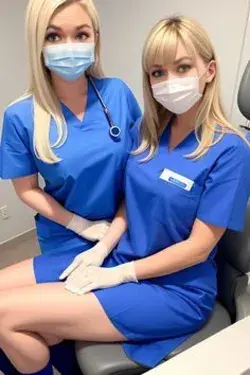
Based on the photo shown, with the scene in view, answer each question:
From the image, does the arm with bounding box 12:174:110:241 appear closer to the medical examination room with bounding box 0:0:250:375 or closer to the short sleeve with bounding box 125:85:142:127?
the medical examination room with bounding box 0:0:250:375

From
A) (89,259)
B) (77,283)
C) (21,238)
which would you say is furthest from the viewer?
(21,238)

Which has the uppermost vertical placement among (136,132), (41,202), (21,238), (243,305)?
(136,132)

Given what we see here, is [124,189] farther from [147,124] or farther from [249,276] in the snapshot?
[249,276]

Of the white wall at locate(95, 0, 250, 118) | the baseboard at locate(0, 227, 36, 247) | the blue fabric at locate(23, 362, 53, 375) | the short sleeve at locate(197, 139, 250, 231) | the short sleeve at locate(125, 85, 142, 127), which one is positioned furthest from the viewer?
the baseboard at locate(0, 227, 36, 247)

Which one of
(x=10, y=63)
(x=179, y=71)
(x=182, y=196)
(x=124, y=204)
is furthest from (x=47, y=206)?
(x=10, y=63)

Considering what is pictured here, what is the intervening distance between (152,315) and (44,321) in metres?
0.30

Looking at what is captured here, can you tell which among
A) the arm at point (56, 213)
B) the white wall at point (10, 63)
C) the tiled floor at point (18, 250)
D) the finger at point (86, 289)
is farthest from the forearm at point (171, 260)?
the white wall at point (10, 63)

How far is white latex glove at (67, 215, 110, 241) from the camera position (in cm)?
140

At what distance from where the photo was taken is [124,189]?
1.37m

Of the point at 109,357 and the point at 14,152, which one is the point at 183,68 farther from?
the point at 109,357

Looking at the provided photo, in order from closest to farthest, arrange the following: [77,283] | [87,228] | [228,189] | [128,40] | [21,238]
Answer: [228,189] → [77,283] → [87,228] → [128,40] → [21,238]

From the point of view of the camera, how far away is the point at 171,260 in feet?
3.87

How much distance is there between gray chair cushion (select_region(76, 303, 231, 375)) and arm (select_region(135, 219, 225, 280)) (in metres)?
0.21

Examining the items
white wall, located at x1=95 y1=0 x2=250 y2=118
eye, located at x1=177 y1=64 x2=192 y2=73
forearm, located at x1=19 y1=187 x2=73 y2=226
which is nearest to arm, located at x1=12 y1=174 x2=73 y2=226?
forearm, located at x1=19 y1=187 x2=73 y2=226
